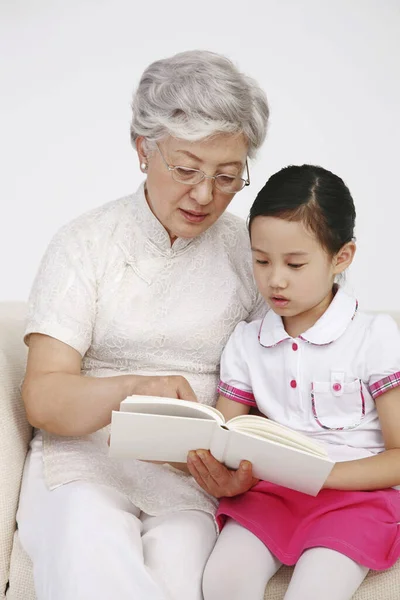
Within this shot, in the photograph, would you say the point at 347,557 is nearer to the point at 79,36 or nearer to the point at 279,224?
the point at 279,224

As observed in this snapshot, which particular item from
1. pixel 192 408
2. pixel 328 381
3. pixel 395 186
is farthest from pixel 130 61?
pixel 192 408

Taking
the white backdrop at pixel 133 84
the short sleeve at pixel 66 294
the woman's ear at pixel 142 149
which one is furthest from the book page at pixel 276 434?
the white backdrop at pixel 133 84

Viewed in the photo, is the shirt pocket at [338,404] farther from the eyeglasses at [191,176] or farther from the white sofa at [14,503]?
the eyeglasses at [191,176]

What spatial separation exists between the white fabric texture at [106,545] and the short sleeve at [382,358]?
53cm

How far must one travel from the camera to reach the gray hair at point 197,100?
2.37m

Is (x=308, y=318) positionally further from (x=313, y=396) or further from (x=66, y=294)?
(x=66, y=294)

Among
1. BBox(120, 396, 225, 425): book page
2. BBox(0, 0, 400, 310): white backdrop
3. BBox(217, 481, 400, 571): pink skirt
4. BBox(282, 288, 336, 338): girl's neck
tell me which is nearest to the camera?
BBox(120, 396, 225, 425): book page

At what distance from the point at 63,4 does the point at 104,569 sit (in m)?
3.20

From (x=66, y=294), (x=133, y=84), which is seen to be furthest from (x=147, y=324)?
(x=133, y=84)

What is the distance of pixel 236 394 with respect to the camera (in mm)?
2500

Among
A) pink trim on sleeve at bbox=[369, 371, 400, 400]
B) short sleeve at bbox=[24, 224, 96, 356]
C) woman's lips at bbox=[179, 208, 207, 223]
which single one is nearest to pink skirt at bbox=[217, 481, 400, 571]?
pink trim on sleeve at bbox=[369, 371, 400, 400]

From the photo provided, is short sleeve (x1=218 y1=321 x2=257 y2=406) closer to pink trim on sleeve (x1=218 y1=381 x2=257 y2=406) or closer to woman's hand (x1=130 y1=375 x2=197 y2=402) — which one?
pink trim on sleeve (x1=218 y1=381 x2=257 y2=406)

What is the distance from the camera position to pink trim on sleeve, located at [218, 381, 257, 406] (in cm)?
250

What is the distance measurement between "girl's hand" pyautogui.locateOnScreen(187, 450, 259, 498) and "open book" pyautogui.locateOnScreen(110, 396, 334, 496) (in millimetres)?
18
